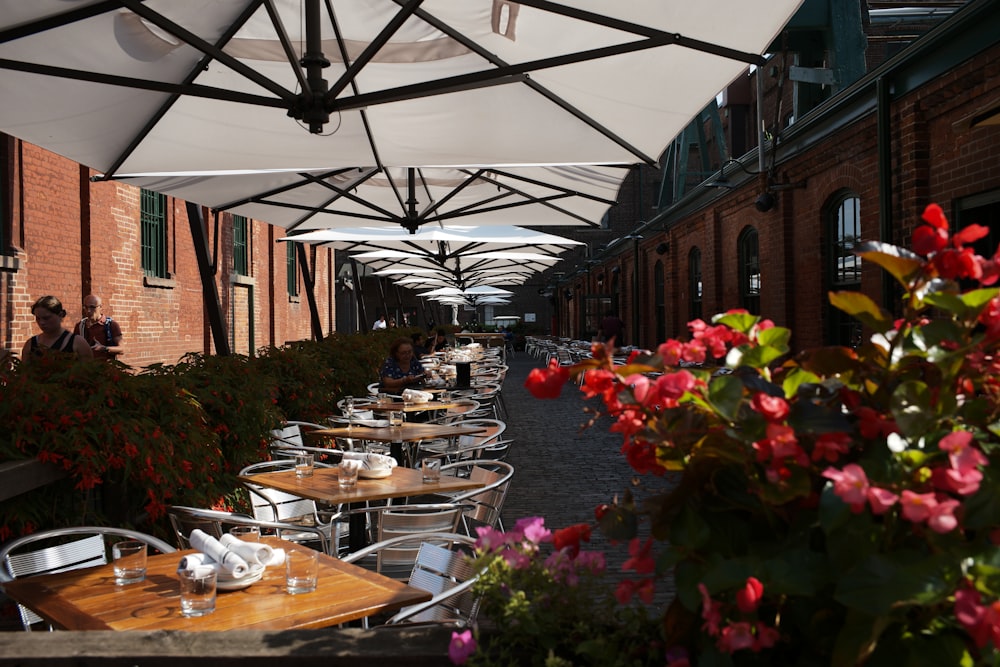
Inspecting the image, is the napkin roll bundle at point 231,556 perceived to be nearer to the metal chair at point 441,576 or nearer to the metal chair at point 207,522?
the metal chair at point 441,576

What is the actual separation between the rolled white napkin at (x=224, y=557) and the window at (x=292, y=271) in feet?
61.7

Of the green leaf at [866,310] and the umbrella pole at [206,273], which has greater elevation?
the umbrella pole at [206,273]

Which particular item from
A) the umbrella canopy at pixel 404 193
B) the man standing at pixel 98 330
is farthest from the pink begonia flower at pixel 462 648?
the man standing at pixel 98 330

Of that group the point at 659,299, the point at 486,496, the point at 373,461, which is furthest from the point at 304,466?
the point at 659,299

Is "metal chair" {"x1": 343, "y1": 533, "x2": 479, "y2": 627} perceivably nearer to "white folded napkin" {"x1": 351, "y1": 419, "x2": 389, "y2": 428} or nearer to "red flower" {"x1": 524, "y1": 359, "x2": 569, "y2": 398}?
"red flower" {"x1": 524, "y1": 359, "x2": 569, "y2": 398}

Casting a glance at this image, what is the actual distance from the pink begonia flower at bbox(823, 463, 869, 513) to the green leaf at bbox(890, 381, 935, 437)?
13cm

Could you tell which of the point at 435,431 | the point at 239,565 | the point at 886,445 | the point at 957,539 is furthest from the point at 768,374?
the point at 435,431

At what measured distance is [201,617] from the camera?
8.67 ft

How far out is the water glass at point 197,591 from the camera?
263 centimetres

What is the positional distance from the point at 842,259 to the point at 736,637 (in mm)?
10487

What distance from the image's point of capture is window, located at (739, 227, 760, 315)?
14.3 m

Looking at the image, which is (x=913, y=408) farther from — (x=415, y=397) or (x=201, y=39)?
(x=415, y=397)

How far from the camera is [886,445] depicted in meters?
1.34

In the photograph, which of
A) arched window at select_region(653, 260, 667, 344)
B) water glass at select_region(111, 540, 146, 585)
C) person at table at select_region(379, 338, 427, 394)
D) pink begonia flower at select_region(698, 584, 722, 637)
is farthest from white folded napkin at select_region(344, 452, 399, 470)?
arched window at select_region(653, 260, 667, 344)
